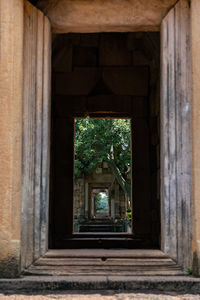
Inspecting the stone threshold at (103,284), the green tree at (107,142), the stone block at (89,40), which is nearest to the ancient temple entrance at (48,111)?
the stone threshold at (103,284)

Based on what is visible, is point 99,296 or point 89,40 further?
point 89,40

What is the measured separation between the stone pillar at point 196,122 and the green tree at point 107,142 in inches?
580

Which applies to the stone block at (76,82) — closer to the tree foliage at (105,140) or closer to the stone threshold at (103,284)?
the stone threshold at (103,284)

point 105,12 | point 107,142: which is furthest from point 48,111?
point 107,142

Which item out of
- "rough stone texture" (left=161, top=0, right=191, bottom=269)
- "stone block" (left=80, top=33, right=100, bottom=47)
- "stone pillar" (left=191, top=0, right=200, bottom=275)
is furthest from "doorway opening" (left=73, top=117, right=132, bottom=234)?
"stone pillar" (left=191, top=0, right=200, bottom=275)

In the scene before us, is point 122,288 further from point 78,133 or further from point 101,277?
point 78,133

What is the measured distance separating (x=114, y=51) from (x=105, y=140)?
35.7 ft

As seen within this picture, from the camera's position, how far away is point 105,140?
762 inches

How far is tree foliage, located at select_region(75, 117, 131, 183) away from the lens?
19047 mm

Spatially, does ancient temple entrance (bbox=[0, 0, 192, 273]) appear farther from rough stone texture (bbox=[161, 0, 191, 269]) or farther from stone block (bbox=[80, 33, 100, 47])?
stone block (bbox=[80, 33, 100, 47])

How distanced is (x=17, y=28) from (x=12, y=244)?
6.34 feet

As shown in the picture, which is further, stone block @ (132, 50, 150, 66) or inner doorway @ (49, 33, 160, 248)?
stone block @ (132, 50, 150, 66)

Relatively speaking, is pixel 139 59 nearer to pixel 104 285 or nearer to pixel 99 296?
pixel 104 285

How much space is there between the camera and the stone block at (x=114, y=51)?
336 inches
